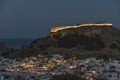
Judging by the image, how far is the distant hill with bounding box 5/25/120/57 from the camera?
45531mm

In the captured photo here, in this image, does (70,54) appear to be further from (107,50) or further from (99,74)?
(99,74)

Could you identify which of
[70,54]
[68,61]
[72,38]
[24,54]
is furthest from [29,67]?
[72,38]

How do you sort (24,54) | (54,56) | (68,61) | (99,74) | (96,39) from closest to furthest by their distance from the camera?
(99,74), (68,61), (54,56), (24,54), (96,39)

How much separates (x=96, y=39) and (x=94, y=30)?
1.12m

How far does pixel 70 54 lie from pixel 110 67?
7.78 meters

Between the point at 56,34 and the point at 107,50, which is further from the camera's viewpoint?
the point at 56,34

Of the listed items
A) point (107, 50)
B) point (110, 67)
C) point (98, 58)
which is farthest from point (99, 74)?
point (107, 50)

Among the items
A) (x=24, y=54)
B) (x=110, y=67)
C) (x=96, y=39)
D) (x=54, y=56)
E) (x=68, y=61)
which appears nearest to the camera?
(x=110, y=67)

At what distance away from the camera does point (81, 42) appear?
48062mm

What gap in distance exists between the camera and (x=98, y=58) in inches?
1626

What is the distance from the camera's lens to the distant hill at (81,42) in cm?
4553

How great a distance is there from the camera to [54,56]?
41.4 metres

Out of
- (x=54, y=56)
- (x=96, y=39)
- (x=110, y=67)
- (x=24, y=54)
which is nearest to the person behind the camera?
(x=110, y=67)

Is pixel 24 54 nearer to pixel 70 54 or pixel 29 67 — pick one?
pixel 70 54
